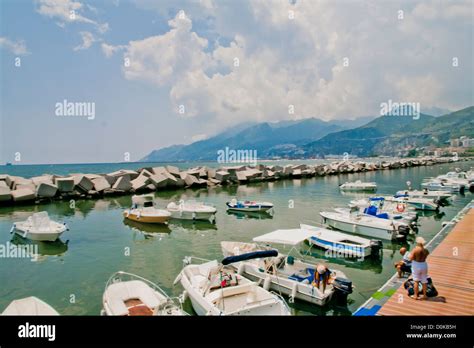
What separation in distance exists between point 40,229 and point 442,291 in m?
21.2

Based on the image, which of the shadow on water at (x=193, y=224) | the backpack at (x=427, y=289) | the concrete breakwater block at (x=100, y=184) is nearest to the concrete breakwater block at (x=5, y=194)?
the concrete breakwater block at (x=100, y=184)

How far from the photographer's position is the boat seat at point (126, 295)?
9703 mm

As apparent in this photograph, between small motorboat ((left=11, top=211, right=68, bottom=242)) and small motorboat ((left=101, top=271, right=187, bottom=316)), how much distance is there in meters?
10.9

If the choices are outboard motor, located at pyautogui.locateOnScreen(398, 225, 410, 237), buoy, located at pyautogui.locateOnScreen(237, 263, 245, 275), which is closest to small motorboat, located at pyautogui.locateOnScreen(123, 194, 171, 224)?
buoy, located at pyautogui.locateOnScreen(237, 263, 245, 275)

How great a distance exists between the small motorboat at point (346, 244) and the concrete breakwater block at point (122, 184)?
31621 millimetres

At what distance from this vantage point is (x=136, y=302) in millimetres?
10250

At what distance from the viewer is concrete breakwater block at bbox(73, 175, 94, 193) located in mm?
41094

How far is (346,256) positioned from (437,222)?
13.4 metres

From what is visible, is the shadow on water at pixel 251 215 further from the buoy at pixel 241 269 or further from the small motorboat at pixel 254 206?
the buoy at pixel 241 269

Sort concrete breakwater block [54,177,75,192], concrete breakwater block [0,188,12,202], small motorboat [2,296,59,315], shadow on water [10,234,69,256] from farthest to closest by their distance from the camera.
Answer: concrete breakwater block [54,177,75,192] < concrete breakwater block [0,188,12,202] < shadow on water [10,234,69,256] < small motorboat [2,296,59,315]

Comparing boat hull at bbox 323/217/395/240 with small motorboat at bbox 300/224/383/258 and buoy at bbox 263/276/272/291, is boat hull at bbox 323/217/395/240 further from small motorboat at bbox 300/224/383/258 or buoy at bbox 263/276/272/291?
buoy at bbox 263/276/272/291

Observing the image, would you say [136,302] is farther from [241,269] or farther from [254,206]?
[254,206]

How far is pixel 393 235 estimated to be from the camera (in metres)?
20.0
